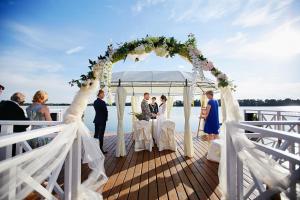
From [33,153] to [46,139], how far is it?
227 cm

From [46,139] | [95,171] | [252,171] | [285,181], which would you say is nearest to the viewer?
[285,181]

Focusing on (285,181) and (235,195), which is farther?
(235,195)

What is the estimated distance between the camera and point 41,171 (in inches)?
79.3

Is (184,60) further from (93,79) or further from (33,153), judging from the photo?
(33,153)

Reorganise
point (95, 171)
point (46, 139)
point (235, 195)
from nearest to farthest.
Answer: point (235, 195)
point (95, 171)
point (46, 139)

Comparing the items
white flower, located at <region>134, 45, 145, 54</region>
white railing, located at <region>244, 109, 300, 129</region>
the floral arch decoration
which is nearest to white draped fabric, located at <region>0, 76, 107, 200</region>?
the floral arch decoration

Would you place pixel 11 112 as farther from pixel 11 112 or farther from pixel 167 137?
pixel 167 137

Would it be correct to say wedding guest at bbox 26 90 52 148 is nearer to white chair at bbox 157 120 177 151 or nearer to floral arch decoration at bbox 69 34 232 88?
floral arch decoration at bbox 69 34 232 88

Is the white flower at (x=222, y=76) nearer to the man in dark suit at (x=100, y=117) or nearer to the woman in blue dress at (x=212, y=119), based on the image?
the woman in blue dress at (x=212, y=119)

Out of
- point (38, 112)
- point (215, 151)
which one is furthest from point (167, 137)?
point (38, 112)

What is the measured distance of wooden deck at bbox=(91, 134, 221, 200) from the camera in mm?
3596

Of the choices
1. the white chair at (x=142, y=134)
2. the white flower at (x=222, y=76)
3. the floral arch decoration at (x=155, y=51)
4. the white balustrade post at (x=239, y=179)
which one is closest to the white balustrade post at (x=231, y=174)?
the white balustrade post at (x=239, y=179)

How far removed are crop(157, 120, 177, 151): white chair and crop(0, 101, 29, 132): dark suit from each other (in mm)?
3910

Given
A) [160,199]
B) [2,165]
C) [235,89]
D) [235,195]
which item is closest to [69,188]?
[160,199]
